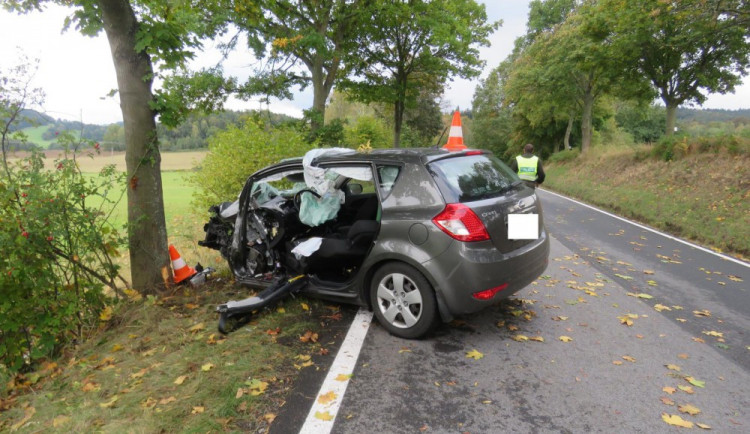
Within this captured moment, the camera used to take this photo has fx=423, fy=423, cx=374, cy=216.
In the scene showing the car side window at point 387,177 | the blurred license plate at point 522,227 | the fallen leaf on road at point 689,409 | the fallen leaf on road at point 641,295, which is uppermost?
the car side window at point 387,177

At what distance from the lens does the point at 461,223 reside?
11.6 ft

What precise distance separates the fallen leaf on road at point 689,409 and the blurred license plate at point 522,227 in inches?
65.5

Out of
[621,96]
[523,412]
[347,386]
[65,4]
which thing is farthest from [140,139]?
[621,96]

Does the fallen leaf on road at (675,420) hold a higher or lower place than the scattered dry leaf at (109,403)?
higher

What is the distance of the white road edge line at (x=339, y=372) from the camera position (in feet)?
8.94

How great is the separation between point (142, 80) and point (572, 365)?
525 centimetres

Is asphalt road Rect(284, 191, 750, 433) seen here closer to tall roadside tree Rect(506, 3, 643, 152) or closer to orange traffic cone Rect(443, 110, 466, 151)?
orange traffic cone Rect(443, 110, 466, 151)

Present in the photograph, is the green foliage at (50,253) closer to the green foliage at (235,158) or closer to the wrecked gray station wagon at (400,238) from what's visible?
the wrecked gray station wagon at (400,238)

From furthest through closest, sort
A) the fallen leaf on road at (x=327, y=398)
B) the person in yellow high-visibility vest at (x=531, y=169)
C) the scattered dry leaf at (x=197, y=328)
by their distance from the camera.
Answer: the person in yellow high-visibility vest at (x=531, y=169)
the scattered dry leaf at (x=197, y=328)
the fallen leaf on road at (x=327, y=398)

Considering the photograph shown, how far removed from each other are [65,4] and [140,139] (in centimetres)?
175

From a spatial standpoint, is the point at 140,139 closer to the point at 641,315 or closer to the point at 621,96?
the point at 641,315

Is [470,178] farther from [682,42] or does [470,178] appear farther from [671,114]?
[671,114]

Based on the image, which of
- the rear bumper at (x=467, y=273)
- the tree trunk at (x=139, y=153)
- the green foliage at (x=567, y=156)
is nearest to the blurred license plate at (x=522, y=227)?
the rear bumper at (x=467, y=273)

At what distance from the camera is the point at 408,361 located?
3.52 metres
